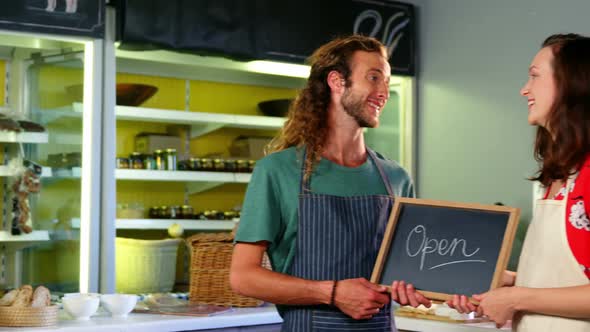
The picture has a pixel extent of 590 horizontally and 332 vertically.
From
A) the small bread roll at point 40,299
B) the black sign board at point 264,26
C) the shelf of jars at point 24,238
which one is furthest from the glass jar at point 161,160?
the small bread roll at point 40,299

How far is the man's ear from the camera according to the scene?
93.4 inches

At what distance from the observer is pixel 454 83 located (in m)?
5.05

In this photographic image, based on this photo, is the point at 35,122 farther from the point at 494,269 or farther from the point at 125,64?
the point at 494,269

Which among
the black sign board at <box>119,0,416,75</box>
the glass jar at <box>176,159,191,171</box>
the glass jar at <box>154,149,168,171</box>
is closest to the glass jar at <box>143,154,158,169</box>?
the glass jar at <box>154,149,168,171</box>

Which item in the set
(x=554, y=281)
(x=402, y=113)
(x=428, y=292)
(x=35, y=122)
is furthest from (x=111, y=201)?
(x=554, y=281)

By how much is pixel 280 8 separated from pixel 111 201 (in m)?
1.31

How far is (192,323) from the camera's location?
3.36 meters

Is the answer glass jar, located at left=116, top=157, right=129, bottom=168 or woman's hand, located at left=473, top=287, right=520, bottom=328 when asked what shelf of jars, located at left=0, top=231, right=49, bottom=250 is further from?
woman's hand, located at left=473, top=287, right=520, bottom=328

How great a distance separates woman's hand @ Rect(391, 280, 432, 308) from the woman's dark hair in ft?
1.27

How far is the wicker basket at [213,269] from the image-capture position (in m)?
3.76

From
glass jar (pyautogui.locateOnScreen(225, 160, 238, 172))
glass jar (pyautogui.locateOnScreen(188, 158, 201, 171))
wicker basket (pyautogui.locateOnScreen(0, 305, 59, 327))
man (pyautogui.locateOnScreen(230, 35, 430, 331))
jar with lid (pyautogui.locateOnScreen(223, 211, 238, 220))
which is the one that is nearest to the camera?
man (pyautogui.locateOnScreen(230, 35, 430, 331))

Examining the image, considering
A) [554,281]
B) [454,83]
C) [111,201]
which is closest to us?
[554,281]

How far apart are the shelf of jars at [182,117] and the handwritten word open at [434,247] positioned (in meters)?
2.39

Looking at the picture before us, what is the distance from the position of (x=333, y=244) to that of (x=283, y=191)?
0.18m
